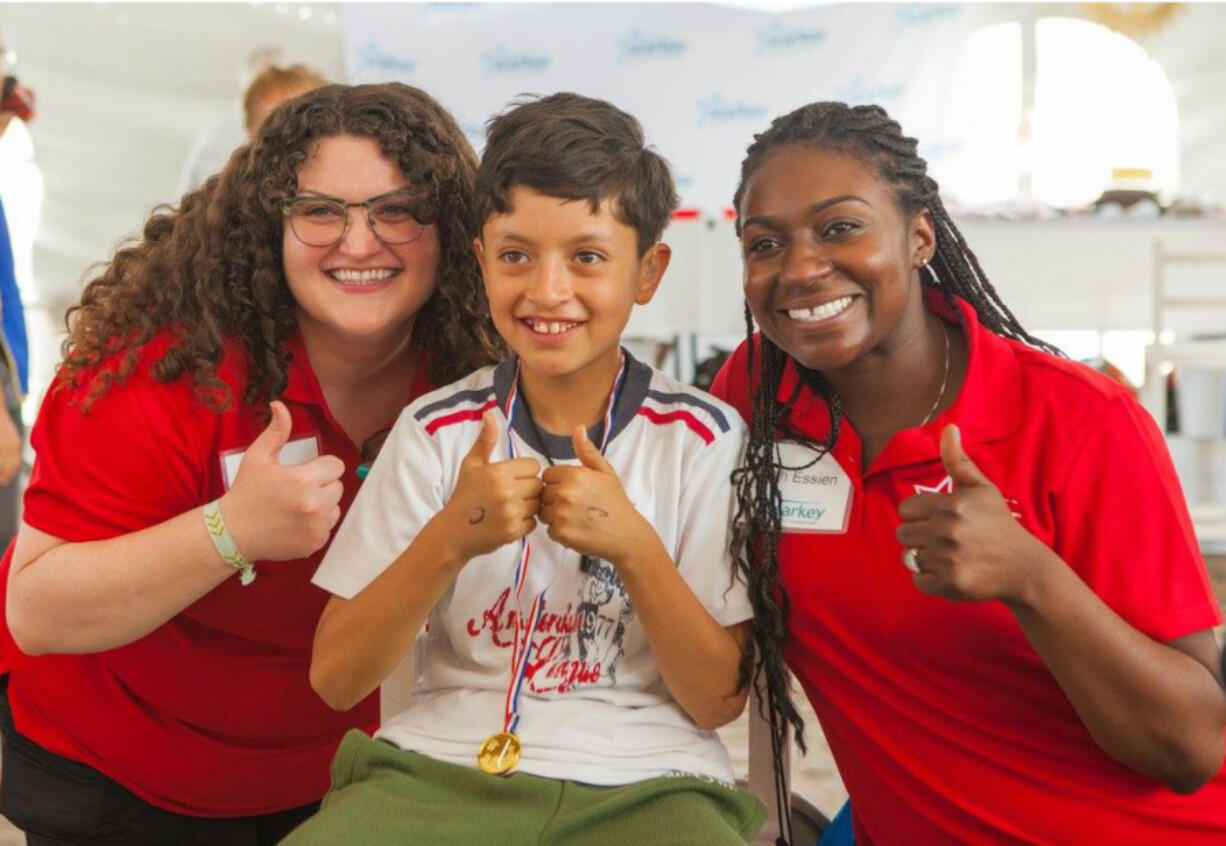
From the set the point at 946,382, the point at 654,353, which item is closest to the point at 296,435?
the point at 946,382

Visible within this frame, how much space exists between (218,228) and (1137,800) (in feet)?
4.59

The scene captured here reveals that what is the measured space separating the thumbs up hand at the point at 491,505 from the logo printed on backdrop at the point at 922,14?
22.4 feet

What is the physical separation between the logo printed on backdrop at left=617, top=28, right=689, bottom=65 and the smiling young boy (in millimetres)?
6121

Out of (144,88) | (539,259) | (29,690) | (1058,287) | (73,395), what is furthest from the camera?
(144,88)

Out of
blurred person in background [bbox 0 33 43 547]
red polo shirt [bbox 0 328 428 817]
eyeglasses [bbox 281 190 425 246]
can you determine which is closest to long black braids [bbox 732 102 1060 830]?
eyeglasses [bbox 281 190 425 246]

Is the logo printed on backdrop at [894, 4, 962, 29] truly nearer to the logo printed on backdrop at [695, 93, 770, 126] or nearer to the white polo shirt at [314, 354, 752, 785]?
the logo printed on backdrop at [695, 93, 770, 126]

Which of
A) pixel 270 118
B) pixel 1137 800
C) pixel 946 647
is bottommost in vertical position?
pixel 1137 800

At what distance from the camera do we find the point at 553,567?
5.30ft

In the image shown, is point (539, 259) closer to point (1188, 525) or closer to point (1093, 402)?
point (1093, 402)

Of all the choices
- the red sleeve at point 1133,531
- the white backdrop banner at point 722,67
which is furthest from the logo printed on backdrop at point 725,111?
the red sleeve at point 1133,531

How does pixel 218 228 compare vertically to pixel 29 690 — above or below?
above

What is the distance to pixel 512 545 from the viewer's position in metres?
1.63

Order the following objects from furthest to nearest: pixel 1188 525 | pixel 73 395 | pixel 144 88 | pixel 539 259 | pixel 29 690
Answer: pixel 144 88, pixel 29 690, pixel 73 395, pixel 539 259, pixel 1188 525

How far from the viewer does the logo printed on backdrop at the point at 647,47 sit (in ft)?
24.8
